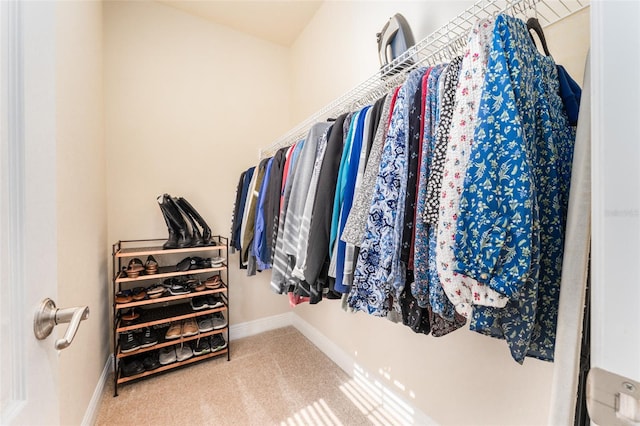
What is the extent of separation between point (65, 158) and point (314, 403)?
69.4 inches

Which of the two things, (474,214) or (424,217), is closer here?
(474,214)

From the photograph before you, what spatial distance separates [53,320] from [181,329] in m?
1.63

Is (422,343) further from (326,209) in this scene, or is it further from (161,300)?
(161,300)

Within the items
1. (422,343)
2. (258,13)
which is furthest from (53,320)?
(258,13)

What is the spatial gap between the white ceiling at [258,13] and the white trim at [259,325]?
8.94ft

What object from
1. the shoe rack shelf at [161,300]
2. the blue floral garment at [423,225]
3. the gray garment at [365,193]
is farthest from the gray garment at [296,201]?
the shoe rack shelf at [161,300]

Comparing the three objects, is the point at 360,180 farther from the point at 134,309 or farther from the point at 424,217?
the point at 134,309

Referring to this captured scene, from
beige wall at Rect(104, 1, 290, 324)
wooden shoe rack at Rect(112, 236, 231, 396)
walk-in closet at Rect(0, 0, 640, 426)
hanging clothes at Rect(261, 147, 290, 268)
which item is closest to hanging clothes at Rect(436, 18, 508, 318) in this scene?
walk-in closet at Rect(0, 0, 640, 426)

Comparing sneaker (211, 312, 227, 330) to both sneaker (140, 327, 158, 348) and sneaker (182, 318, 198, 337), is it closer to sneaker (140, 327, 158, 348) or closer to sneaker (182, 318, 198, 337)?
sneaker (182, 318, 198, 337)

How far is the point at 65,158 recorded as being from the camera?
1.03 meters

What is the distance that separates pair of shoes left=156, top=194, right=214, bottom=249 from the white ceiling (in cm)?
160

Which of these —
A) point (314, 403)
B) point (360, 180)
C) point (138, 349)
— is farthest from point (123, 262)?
point (360, 180)

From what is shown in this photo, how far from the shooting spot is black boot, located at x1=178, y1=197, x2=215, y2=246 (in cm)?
185

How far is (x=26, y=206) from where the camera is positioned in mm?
377
